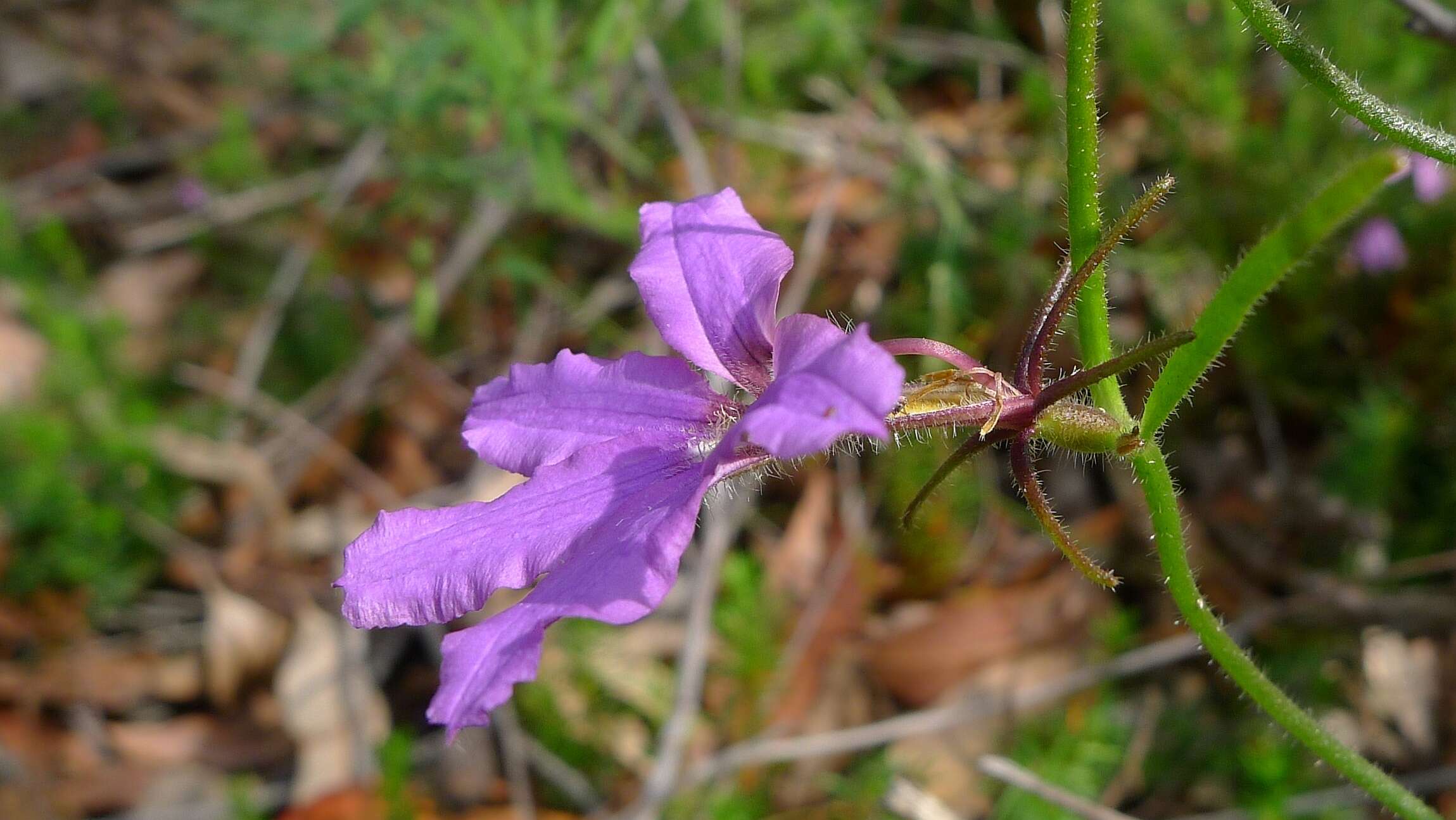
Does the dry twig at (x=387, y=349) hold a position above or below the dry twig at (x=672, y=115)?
below

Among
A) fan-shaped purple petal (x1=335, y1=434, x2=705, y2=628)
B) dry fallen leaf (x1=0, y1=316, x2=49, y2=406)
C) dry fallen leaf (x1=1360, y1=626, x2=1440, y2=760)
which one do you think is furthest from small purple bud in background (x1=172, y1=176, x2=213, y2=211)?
dry fallen leaf (x1=1360, y1=626, x2=1440, y2=760)

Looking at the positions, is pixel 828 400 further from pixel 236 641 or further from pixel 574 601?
pixel 236 641

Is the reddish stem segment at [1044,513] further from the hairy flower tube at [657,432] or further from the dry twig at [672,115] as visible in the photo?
the dry twig at [672,115]

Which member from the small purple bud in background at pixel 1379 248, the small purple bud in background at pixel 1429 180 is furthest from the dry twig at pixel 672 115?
the small purple bud in background at pixel 1379 248

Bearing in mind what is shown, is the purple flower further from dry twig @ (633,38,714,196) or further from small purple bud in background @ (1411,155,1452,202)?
small purple bud in background @ (1411,155,1452,202)

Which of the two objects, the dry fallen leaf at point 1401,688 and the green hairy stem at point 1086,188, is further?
the dry fallen leaf at point 1401,688

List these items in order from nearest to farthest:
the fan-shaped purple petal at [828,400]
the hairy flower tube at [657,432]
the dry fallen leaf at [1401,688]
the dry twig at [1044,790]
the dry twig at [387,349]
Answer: the fan-shaped purple petal at [828,400] → the hairy flower tube at [657,432] → the dry twig at [1044,790] → the dry fallen leaf at [1401,688] → the dry twig at [387,349]

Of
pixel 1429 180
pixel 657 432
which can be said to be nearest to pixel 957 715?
pixel 657 432

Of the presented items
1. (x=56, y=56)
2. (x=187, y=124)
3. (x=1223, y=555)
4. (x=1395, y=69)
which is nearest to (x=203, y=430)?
(x=187, y=124)
